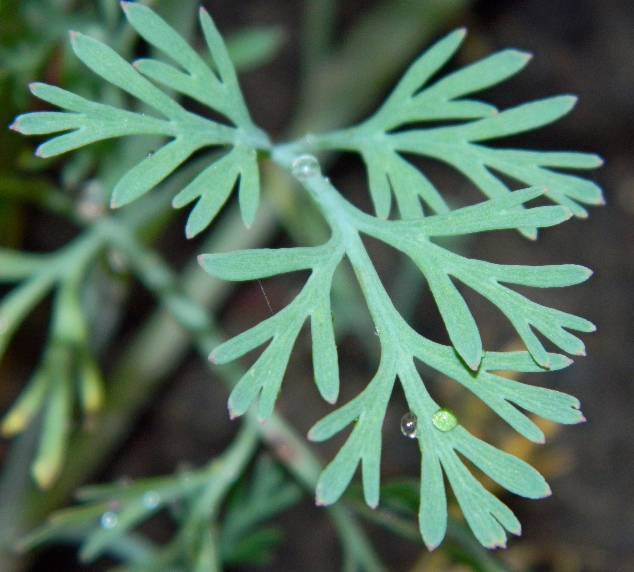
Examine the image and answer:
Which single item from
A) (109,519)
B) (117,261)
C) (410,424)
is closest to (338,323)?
(117,261)

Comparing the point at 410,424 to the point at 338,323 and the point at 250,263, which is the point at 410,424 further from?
the point at 338,323

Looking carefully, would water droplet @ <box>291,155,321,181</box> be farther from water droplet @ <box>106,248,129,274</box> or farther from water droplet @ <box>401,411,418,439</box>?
water droplet @ <box>106,248,129,274</box>

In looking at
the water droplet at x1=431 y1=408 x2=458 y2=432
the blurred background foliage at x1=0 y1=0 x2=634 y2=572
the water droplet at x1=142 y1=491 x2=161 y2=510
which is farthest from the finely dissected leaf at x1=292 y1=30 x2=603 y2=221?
the water droplet at x1=142 y1=491 x2=161 y2=510

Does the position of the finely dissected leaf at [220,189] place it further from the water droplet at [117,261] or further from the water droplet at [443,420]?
the water droplet at [117,261]

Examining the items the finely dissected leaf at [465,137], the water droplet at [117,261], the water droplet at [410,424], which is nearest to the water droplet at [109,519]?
the water droplet at [117,261]

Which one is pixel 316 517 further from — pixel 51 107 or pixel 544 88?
pixel 544 88

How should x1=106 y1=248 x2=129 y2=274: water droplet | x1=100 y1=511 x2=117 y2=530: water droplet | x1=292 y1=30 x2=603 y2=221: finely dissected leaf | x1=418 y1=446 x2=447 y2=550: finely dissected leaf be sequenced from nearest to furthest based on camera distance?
x1=418 y1=446 x2=447 y2=550: finely dissected leaf
x1=292 y1=30 x2=603 y2=221: finely dissected leaf
x1=100 y1=511 x2=117 y2=530: water droplet
x1=106 y1=248 x2=129 y2=274: water droplet

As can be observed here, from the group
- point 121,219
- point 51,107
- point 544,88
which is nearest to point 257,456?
point 121,219

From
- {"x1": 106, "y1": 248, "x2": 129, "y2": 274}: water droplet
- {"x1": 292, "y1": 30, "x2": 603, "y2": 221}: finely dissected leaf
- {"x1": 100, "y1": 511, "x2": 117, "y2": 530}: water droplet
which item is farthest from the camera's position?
{"x1": 106, "y1": 248, "x2": 129, "y2": 274}: water droplet
